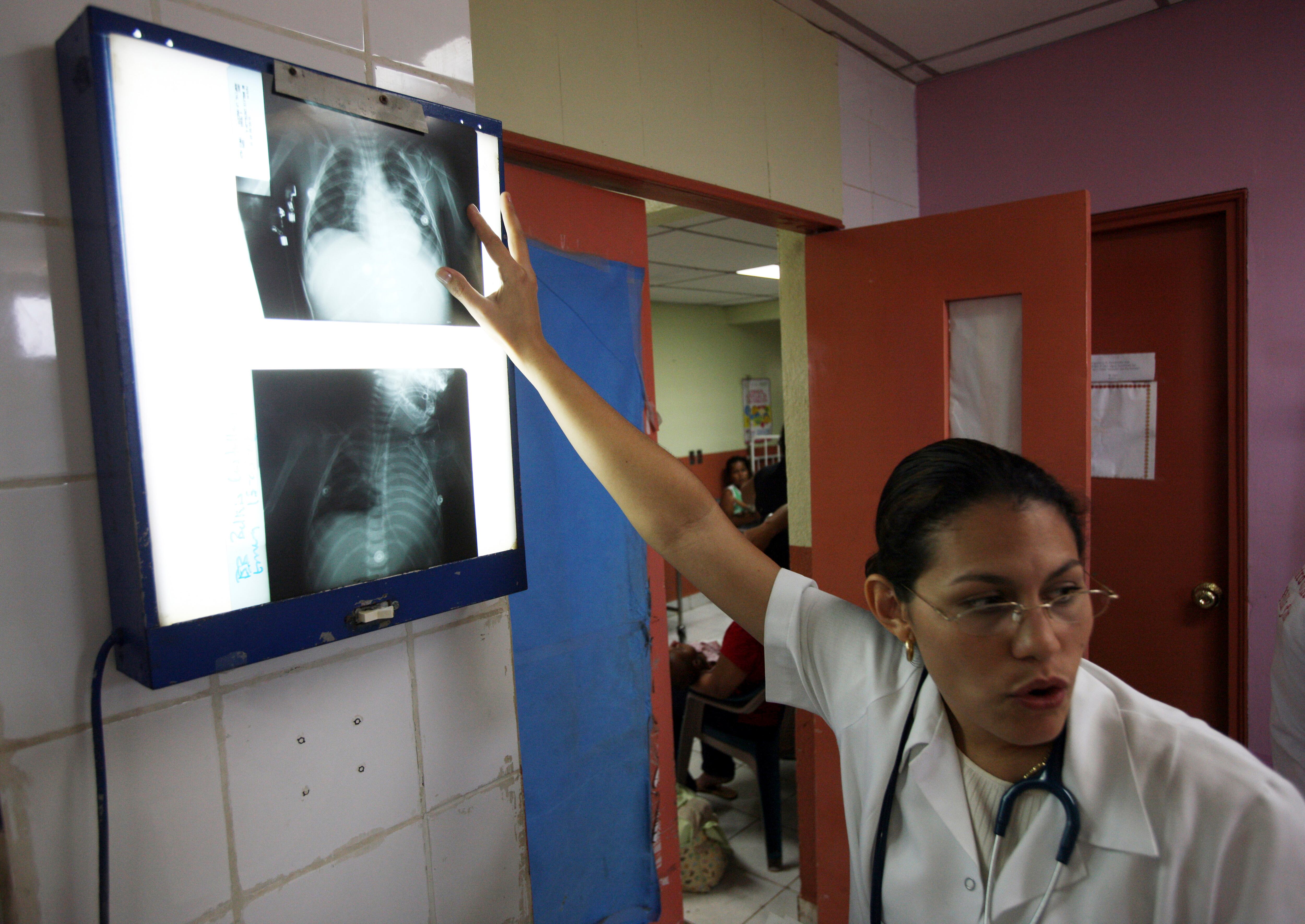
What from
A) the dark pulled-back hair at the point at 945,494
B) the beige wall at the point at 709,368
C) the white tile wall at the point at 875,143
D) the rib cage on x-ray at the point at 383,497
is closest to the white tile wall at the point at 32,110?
the rib cage on x-ray at the point at 383,497

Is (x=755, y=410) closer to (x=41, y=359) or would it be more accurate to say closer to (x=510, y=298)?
(x=510, y=298)

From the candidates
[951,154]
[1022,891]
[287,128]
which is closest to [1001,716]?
[1022,891]

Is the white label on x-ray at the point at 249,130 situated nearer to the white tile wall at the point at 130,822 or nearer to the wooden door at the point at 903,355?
the white tile wall at the point at 130,822

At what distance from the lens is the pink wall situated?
2.21 metres

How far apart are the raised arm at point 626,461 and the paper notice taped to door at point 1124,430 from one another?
6.42 ft

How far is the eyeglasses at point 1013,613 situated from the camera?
2.90 feet

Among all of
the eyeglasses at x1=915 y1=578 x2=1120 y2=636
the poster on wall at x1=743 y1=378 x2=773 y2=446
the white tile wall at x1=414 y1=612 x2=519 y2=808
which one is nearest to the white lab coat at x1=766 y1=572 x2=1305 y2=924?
the eyeglasses at x1=915 y1=578 x2=1120 y2=636

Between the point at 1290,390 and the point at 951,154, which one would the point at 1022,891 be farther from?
the point at 951,154

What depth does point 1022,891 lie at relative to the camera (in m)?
0.91

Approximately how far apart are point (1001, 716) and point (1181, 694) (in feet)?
7.01

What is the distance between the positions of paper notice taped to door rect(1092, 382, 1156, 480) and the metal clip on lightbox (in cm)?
242

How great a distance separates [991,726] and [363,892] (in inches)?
31.5

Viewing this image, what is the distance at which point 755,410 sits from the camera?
8.34 metres

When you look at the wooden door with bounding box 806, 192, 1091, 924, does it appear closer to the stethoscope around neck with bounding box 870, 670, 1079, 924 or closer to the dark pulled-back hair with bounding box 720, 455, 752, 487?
the stethoscope around neck with bounding box 870, 670, 1079, 924
